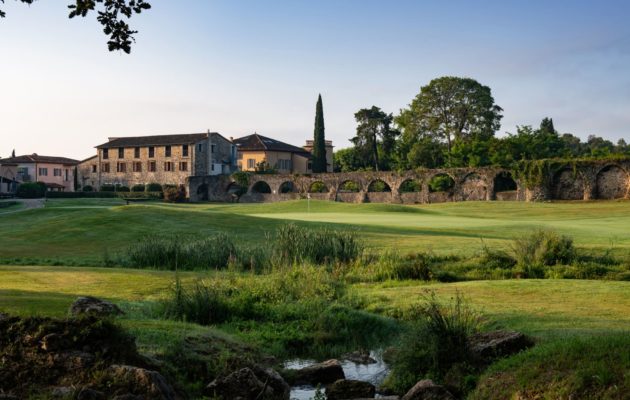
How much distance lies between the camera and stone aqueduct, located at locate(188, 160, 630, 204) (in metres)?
58.4

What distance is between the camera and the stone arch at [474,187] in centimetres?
6369

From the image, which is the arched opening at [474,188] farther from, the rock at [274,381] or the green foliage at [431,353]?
the rock at [274,381]

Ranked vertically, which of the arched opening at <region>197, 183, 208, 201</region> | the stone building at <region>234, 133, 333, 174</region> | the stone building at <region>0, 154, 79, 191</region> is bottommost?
the arched opening at <region>197, 183, 208, 201</region>

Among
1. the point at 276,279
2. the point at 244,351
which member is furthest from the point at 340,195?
the point at 244,351

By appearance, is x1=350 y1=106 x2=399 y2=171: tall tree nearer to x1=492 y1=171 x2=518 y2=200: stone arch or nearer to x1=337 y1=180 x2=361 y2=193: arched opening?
x1=337 y1=180 x2=361 y2=193: arched opening

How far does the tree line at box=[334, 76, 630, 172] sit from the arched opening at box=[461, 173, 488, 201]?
10.2 ft

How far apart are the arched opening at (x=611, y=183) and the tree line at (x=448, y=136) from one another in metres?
8.54

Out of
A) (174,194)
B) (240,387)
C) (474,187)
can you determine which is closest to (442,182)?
(474,187)

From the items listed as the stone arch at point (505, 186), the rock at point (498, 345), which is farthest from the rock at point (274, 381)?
the stone arch at point (505, 186)

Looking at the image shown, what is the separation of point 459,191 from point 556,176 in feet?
29.0

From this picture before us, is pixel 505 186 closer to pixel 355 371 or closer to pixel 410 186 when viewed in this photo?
pixel 410 186

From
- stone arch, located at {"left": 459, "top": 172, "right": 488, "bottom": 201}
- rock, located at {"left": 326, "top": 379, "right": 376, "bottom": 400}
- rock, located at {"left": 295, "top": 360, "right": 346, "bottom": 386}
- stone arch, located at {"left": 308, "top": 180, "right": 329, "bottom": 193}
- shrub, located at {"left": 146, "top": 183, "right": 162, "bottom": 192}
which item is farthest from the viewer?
shrub, located at {"left": 146, "top": 183, "right": 162, "bottom": 192}

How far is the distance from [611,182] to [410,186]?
64.9 feet

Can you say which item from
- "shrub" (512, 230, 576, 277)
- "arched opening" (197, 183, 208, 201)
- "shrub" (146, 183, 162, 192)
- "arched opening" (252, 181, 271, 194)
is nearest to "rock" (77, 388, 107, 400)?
"shrub" (512, 230, 576, 277)
